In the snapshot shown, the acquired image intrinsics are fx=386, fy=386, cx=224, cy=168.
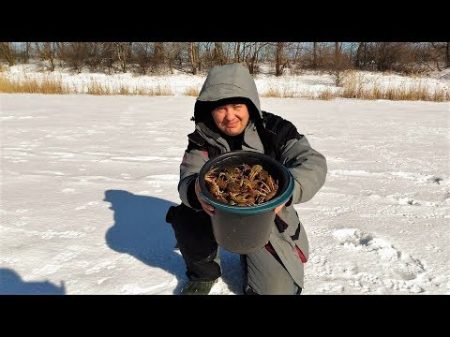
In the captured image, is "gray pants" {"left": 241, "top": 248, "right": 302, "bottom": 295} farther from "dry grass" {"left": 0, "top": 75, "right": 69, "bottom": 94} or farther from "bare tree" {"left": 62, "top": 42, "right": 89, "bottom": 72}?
"bare tree" {"left": 62, "top": 42, "right": 89, "bottom": 72}

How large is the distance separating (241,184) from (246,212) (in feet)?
0.67

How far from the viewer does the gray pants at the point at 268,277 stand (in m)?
1.75

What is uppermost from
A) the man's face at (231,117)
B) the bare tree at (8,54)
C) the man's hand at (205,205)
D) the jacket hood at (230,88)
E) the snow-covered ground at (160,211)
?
the bare tree at (8,54)

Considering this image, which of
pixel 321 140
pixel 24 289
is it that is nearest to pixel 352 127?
pixel 321 140

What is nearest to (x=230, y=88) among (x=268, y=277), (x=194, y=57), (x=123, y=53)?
(x=268, y=277)

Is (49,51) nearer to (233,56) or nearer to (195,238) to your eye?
(233,56)

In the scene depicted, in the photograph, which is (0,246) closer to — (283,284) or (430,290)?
(283,284)

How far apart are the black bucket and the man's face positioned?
0.21m

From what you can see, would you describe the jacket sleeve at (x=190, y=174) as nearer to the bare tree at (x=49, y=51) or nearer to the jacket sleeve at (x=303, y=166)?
the jacket sleeve at (x=303, y=166)

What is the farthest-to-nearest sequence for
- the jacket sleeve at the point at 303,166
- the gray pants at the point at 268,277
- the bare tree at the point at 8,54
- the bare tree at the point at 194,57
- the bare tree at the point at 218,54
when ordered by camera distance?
the bare tree at the point at 8,54
the bare tree at the point at 194,57
the bare tree at the point at 218,54
the gray pants at the point at 268,277
the jacket sleeve at the point at 303,166

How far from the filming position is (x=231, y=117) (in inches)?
69.9

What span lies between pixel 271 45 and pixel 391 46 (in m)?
5.10

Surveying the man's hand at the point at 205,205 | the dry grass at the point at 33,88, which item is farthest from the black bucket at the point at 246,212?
the dry grass at the point at 33,88

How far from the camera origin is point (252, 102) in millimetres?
1779
